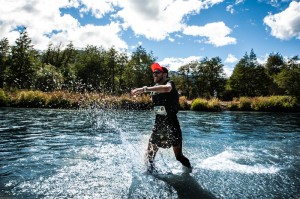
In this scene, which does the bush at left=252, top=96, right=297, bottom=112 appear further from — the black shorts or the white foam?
the black shorts

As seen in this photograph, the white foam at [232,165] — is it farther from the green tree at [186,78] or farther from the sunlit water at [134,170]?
the green tree at [186,78]

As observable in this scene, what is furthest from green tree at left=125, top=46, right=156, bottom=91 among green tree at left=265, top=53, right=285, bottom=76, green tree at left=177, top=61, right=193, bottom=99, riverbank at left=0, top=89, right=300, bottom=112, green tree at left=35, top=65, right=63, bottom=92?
green tree at left=265, top=53, right=285, bottom=76

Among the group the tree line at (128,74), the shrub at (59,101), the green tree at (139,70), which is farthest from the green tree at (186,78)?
the shrub at (59,101)

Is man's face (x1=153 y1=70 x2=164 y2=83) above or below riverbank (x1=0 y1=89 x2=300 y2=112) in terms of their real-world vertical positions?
above

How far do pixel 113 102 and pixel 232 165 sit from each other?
967 inches

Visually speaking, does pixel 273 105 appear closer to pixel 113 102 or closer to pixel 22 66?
pixel 113 102

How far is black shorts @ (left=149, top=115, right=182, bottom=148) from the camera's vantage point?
Result: 19.5ft

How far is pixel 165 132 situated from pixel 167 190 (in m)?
1.34

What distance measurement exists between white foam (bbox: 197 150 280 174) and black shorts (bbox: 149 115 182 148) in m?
1.43

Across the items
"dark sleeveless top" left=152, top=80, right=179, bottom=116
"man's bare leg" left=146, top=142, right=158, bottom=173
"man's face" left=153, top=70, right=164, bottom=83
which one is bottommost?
"man's bare leg" left=146, top=142, right=158, bottom=173

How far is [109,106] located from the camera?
31.5 meters

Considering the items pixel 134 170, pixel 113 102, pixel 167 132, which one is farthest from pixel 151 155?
pixel 113 102

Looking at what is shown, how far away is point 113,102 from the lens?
30844mm

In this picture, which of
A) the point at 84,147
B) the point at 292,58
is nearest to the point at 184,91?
the point at 292,58
